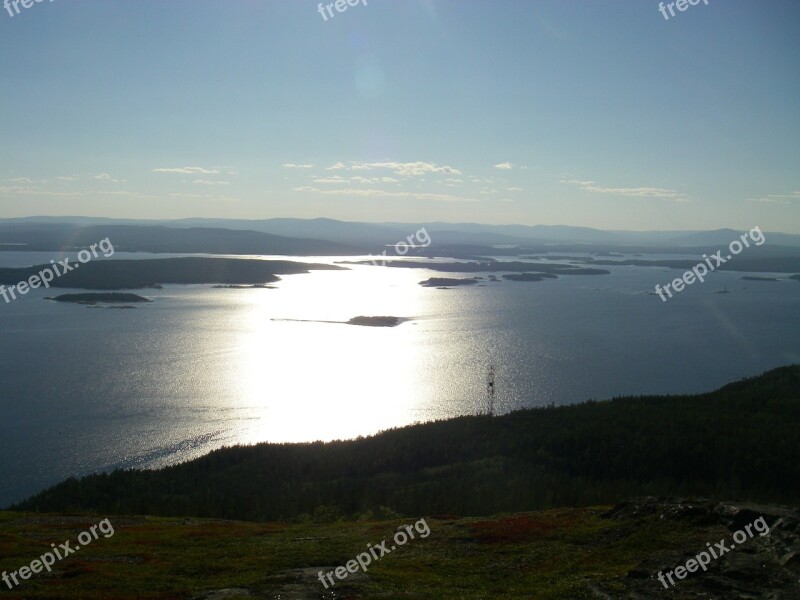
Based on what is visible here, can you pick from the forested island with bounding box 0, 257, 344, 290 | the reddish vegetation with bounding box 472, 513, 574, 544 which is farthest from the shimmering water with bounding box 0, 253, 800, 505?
the reddish vegetation with bounding box 472, 513, 574, 544

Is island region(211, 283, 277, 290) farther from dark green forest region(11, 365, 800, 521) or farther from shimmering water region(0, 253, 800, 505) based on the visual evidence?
dark green forest region(11, 365, 800, 521)

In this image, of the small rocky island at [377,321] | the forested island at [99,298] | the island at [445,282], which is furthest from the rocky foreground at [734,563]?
the island at [445,282]

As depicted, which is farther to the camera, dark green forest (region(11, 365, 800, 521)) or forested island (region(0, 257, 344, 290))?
forested island (region(0, 257, 344, 290))

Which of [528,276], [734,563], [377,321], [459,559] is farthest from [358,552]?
[528,276]

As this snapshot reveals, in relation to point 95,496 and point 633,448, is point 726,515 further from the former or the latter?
point 95,496

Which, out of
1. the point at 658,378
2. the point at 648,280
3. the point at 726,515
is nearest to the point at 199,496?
the point at 726,515

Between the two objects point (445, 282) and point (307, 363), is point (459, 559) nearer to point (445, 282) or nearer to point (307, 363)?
point (307, 363)
